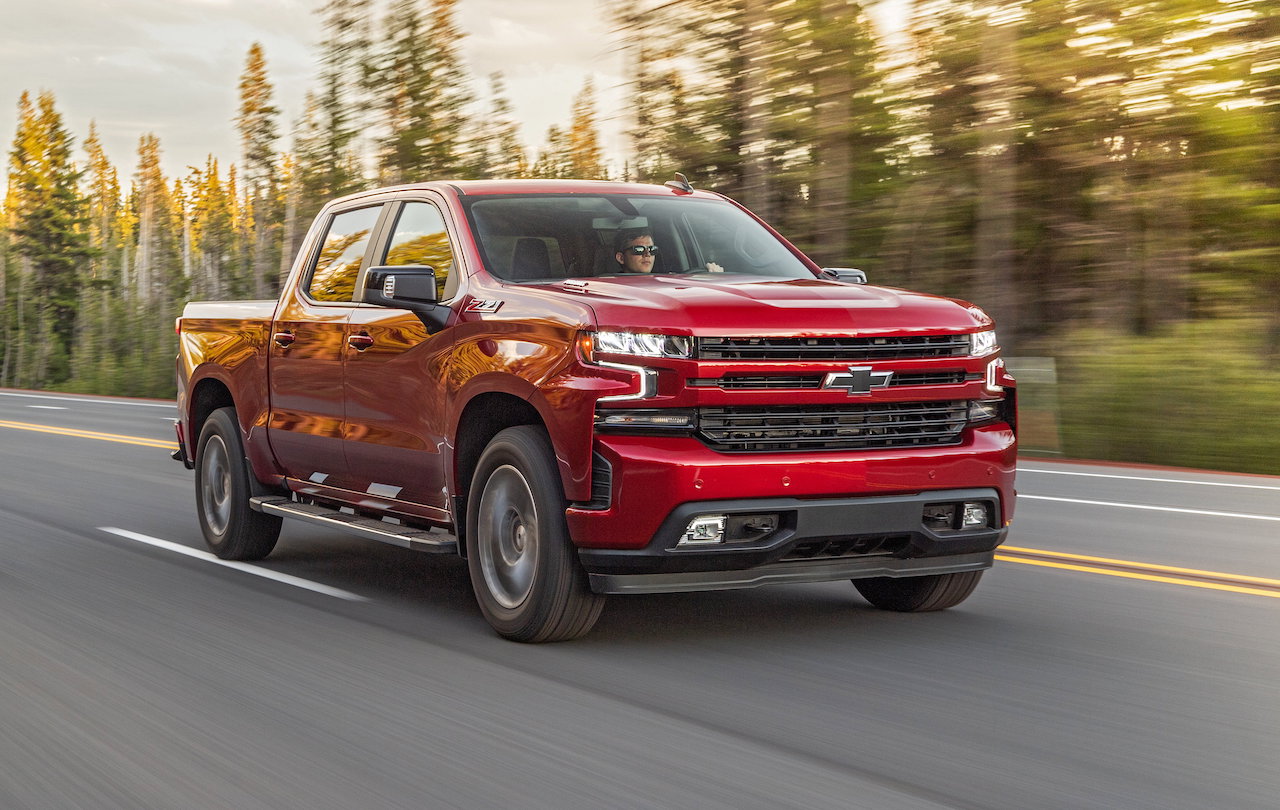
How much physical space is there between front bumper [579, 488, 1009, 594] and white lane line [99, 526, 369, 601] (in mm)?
2159

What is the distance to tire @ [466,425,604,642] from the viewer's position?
5875mm

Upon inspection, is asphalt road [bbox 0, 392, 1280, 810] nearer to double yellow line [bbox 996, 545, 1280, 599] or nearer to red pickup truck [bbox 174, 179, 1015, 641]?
double yellow line [bbox 996, 545, 1280, 599]

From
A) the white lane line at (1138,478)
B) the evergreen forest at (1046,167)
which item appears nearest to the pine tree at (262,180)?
the evergreen forest at (1046,167)

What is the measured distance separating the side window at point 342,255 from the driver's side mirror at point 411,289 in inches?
38.7

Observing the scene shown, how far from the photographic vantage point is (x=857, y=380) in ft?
19.1

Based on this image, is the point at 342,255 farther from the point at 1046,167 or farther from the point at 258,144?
the point at 258,144

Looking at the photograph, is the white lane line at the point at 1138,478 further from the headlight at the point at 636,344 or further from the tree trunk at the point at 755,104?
the tree trunk at the point at 755,104

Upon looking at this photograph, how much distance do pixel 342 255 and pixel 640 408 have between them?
2.92 metres

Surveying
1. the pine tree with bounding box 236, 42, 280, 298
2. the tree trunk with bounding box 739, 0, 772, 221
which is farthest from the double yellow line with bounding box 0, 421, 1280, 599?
the pine tree with bounding box 236, 42, 280, 298

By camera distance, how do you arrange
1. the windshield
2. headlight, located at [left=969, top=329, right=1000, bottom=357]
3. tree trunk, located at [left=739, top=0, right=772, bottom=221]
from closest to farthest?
1. headlight, located at [left=969, top=329, right=1000, bottom=357]
2. the windshield
3. tree trunk, located at [left=739, top=0, right=772, bottom=221]

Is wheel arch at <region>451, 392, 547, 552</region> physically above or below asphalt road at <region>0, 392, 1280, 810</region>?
above

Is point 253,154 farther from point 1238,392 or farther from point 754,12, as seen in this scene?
point 1238,392

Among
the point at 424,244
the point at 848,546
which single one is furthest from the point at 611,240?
the point at 848,546

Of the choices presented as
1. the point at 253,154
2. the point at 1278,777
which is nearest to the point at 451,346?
the point at 1278,777
